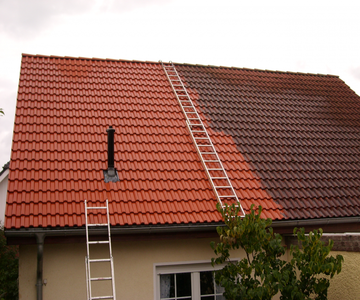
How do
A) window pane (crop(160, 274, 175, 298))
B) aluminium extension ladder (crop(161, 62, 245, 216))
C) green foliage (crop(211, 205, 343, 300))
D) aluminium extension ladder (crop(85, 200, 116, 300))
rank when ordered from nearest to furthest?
green foliage (crop(211, 205, 343, 300)), aluminium extension ladder (crop(85, 200, 116, 300)), window pane (crop(160, 274, 175, 298)), aluminium extension ladder (crop(161, 62, 245, 216))

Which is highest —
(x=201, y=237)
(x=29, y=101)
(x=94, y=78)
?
(x=94, y=78)

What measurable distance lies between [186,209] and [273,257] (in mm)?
1757

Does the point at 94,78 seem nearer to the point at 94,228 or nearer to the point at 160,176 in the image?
the point at 160,176

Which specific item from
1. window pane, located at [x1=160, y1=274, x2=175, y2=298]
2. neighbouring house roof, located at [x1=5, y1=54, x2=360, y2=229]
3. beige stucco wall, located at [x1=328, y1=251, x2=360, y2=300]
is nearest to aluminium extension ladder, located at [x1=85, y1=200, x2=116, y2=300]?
neighbouring house roof, located at [x1=5, y1=54, x2=360, y2=229]

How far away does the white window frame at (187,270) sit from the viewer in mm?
6367

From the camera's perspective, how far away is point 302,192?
7.71 metres

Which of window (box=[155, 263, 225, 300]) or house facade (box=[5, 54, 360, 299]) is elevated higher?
house facade (box=[5, 54, 360, 299])

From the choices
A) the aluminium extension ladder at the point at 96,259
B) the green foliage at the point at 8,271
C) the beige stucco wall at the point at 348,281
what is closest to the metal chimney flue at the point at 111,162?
the aluminium extension ladder at the point at 96,259

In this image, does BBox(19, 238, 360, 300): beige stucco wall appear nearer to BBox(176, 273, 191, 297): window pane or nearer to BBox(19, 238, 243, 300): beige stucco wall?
BBox(19, 238, 243, 300): beige stucco wall

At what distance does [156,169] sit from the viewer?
7.39 m

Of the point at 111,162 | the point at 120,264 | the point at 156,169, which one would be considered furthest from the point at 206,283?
the point at 111,162

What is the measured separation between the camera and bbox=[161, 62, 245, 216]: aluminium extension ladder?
23.4 ft

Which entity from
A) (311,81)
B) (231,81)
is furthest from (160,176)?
(311,81)

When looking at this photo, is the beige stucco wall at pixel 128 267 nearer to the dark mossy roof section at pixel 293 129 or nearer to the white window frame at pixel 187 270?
the white window frame at pixel 187 270
